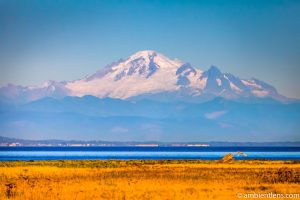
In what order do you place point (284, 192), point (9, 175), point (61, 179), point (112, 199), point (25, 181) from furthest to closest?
point (9, 175) → point (61, 179) → point (25, 181) → point (284, 192) → point (112, 199)

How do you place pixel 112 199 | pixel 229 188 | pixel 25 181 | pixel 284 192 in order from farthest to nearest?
pixel 25 181 → pixel 229 188 → pixel 284 192 → pixel 112 199

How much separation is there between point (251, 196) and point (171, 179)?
58.5 feet

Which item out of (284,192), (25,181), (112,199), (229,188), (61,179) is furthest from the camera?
(61,179)

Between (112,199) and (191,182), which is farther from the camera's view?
(191,182)

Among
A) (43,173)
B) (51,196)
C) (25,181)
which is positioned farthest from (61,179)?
(51,196)

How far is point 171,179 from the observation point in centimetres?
6131

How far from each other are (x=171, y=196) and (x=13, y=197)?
10.5 meters

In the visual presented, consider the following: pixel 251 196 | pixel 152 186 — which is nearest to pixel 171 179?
pixel 152 186

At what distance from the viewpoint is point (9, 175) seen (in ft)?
219

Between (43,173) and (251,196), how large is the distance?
31414 millimetres

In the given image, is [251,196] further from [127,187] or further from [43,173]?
[43,173]

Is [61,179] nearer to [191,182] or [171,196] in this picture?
[191,182]

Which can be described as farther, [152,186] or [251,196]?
[152,186]

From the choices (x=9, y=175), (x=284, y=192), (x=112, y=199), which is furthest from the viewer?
(x=9, y=175)
